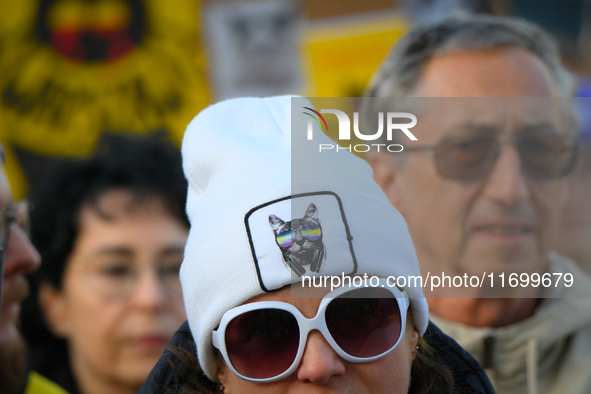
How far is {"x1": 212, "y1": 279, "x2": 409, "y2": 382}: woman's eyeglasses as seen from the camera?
1.23 m

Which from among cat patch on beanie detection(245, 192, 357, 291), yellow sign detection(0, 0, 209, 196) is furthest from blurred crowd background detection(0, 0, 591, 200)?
cat patch on beanie detection(245, 192, 357, 291)

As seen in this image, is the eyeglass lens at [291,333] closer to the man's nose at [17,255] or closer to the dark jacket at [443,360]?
the dark jacket at [443,360]

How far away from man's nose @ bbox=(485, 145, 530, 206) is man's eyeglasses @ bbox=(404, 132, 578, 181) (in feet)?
0.06

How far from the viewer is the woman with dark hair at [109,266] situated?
2820mm

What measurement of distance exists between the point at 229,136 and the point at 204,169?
100 millimetres

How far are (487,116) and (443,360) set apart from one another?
3.04 feet

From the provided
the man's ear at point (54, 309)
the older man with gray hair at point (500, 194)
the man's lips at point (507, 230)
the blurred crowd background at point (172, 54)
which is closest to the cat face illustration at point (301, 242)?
the older man with gray hair at point (500, 194)

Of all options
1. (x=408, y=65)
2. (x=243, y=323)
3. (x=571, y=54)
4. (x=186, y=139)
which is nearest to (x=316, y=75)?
(x=571, y=54)

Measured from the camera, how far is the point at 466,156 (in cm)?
209

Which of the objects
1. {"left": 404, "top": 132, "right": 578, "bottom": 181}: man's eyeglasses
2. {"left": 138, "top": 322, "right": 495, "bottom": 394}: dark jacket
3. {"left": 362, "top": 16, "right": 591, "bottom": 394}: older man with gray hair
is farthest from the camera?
{"left": 404, "top": 132, "right": 578, "bottom": 181}: man's eyeglasses

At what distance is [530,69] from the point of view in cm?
216

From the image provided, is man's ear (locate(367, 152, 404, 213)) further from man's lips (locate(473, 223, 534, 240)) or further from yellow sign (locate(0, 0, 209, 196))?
yellow sign (locate(0, 0, 209, 196))

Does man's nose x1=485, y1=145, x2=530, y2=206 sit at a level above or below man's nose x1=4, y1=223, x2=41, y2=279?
above

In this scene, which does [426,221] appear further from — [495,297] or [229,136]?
[229,136]
